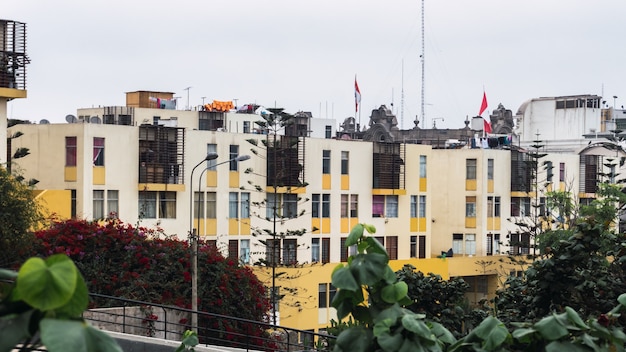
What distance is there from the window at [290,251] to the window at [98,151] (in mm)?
8180

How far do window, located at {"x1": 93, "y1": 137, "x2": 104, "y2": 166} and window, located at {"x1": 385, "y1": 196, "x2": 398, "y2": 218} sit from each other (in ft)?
46.5

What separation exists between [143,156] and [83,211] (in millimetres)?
3439

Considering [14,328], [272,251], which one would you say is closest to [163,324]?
[14,328]

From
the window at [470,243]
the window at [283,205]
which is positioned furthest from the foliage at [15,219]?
the window at [470,243]

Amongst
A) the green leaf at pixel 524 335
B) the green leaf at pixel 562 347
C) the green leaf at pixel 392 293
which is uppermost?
the green leaf at pixel 392 293

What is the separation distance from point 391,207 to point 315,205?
4.33 meters

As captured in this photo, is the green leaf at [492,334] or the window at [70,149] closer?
the green leaf at [492,334]

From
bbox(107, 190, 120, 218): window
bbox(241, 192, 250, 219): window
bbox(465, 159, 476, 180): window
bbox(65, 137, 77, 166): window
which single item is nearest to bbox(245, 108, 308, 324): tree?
bbox(241, 192, 250, 219): window

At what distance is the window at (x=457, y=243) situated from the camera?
54750 millimetres

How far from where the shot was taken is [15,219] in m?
26.6

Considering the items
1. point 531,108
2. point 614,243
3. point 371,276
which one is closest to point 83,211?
point 614,243

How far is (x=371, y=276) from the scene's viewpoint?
4.48m

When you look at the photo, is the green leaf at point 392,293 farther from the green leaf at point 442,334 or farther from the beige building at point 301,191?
the beige building at point 301,191

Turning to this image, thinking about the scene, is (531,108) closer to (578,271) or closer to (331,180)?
(331,180)
